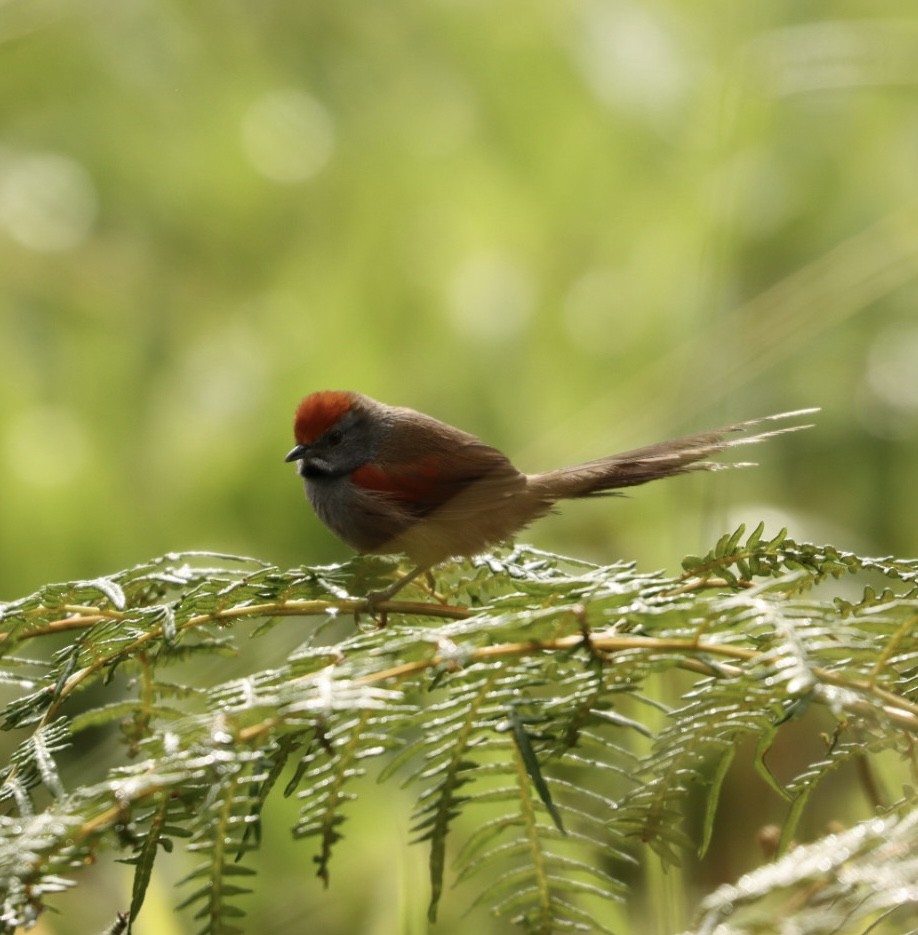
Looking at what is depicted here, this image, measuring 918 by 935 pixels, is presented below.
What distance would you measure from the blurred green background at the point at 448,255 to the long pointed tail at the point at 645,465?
32 cm

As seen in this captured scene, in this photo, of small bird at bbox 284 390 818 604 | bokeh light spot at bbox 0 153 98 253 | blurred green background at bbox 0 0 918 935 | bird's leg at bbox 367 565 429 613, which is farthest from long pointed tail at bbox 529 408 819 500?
bokeh light spot at bbox 0 153 98 253

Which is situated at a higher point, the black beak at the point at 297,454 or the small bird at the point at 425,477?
the black beak at the point at 297,454

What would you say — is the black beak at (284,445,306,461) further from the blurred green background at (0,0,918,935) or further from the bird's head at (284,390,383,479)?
the blurred green background at (0,0,918,935)

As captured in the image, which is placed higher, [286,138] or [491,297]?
[286,138]

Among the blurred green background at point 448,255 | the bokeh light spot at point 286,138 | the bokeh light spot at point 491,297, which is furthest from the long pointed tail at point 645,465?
the bokeh light spot at point 286,138

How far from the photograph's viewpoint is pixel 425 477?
2.64 metres

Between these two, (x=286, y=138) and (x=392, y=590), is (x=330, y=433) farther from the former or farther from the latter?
(x=286, y=138)

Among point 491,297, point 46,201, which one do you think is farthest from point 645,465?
point 46,201

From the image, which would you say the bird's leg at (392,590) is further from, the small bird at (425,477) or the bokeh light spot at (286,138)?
the bokeh light spot at (286,138)

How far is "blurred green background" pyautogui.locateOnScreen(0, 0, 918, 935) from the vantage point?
3.14 metres

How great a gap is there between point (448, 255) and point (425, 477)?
4.50 feet

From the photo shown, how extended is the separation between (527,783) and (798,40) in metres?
2.90

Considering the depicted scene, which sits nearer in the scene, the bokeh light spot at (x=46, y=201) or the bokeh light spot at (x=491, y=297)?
the bokeh light spot at (x=491, y=297)

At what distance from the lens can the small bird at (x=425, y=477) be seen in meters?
2.21
